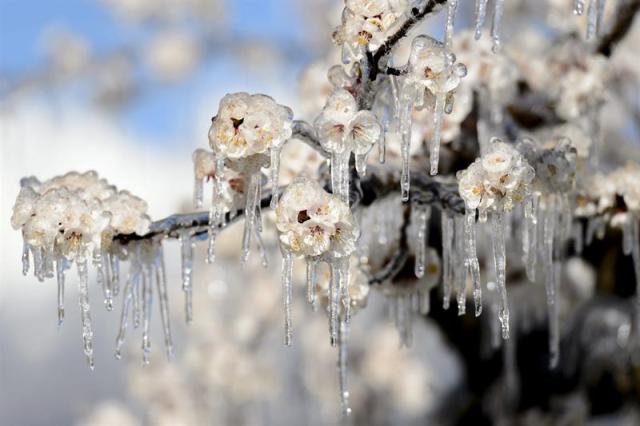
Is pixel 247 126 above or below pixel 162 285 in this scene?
above

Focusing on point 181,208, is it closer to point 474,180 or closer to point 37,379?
point 474,180

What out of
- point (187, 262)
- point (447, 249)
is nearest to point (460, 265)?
point (447, 249)

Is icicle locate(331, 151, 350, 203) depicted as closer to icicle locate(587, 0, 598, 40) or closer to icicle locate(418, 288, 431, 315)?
icicle locate(587, 0, 598, 40)

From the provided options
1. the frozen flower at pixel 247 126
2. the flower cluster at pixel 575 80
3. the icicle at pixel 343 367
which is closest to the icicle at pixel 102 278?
the frozen flower at pixel 247 126

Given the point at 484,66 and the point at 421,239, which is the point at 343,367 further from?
the point at 484,66

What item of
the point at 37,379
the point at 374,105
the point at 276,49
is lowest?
the point at 37,379

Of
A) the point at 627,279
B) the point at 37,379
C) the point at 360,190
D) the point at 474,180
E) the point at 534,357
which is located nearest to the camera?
the point at 474,180

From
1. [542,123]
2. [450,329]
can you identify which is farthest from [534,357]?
[542,123]
